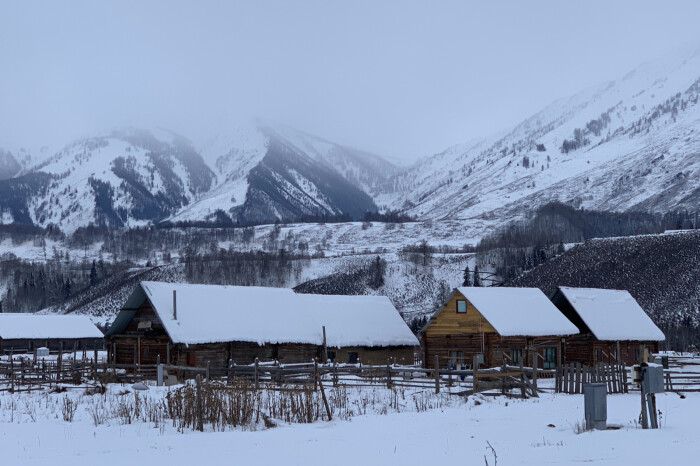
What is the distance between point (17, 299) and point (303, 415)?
166 meters

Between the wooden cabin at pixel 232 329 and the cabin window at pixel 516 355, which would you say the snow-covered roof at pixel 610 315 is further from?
the wooden cabin at pixel 232 329

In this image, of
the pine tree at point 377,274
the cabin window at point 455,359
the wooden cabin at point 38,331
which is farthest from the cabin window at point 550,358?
the pine tree at point 377,274

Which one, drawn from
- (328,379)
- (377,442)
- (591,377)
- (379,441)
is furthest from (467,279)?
(377,442)

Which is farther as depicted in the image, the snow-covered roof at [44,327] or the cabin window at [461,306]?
the snow-covered roof at [44,327]

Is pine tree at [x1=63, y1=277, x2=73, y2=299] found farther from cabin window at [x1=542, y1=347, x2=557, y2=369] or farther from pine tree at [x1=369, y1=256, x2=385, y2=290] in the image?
cabin window at [x1=542, y1=347, x2=557, y2=369]

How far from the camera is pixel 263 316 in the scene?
49094 mm

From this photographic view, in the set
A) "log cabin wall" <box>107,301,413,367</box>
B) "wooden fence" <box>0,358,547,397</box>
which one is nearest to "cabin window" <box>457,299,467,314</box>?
"log cabin wall" <box>107,301,413,367</box>

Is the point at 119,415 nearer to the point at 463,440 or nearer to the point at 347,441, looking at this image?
the point at 347,441

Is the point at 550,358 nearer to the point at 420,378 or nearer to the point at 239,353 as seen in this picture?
the point at 420,378

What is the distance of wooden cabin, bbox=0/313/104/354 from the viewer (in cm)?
7512

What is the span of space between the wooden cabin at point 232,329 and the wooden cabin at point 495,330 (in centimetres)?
585

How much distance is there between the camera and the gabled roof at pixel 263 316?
44906 mm

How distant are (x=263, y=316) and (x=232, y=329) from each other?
127 inches

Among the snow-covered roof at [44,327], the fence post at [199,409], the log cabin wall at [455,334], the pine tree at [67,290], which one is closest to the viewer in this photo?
the fence post at [199,409]
